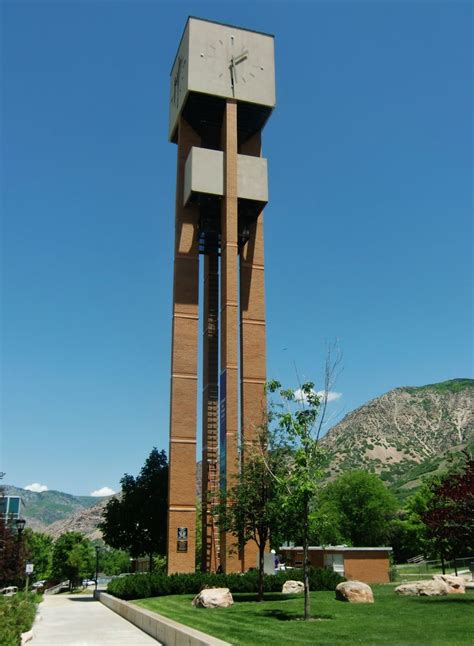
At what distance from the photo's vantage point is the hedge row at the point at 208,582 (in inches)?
1242

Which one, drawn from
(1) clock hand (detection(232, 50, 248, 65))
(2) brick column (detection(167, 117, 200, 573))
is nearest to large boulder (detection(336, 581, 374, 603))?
(2) brick column (detection(167, 117, 200, 573))

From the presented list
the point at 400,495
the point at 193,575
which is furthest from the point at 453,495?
the point at 400,495

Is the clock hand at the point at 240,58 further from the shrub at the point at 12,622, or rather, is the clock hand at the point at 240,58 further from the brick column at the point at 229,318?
the shrub at the point at 12,622

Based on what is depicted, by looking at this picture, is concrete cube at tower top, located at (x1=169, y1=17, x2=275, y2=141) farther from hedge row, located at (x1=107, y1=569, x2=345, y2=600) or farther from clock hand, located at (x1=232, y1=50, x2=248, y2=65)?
hedge row, located at (x1=107, y1=569, x2=345, y2=600)

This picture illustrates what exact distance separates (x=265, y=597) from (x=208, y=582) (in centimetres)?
433

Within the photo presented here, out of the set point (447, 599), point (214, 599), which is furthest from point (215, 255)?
point (447, 599)

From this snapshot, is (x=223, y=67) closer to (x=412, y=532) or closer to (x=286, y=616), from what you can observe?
(x=286, y=616)

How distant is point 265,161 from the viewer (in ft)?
148

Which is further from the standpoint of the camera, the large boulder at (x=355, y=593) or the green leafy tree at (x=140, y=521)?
the green leafy tree at (x=140, y=521)

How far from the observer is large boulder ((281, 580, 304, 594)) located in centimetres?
3092

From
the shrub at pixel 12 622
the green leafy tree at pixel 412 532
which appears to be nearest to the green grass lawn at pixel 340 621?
the shrub at pixel 12 622

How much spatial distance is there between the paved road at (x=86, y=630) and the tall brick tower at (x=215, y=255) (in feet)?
25.1

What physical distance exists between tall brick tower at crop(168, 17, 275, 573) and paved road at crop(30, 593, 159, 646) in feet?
25.1

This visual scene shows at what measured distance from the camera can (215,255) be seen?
4788 cm
